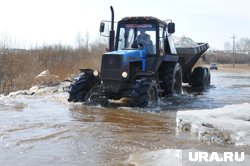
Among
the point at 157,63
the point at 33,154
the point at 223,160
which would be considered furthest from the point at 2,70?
the point at 223,160

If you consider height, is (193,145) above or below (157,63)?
below

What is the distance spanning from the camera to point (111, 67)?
1185cm

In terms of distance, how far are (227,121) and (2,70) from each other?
15.9m

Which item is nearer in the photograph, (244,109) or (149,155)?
(149,155)

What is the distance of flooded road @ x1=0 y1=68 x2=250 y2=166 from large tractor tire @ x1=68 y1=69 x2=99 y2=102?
1.11 ft

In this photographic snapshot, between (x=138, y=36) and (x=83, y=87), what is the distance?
2333 millimetres

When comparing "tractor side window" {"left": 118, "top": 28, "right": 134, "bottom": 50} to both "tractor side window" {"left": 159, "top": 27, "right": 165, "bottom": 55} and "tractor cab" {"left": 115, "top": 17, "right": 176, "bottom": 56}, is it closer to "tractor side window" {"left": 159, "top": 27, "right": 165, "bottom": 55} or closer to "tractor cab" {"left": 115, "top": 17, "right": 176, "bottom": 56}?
"tractor cab" {"left": 115, "top": 17, "right": 176, "bottom": 56}

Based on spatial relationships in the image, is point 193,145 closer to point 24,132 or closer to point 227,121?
point 227,121

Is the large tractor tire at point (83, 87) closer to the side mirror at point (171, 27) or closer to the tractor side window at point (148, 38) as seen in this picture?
the tractor side window at point (148, 38)

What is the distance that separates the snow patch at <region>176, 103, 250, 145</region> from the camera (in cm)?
721

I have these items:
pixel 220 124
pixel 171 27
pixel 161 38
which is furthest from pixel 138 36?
pixel 220 124

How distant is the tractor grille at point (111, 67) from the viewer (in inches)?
462

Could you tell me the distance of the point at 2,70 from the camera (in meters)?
21.5

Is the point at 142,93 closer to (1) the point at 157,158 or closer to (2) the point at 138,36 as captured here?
(2) the point at 138,36
